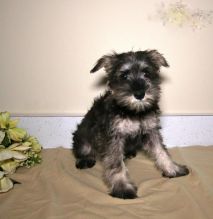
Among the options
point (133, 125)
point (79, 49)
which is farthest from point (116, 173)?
point (79, 49)

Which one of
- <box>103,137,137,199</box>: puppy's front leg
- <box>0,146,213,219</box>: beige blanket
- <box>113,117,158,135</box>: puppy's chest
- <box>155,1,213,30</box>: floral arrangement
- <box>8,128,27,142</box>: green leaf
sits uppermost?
<box>155,1,213,30</box>: floral arrangement

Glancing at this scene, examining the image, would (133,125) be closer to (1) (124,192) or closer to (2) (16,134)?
(1) (124,192)

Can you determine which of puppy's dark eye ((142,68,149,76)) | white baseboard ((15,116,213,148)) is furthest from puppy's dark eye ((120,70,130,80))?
white baseboard ((15,116,213,148))

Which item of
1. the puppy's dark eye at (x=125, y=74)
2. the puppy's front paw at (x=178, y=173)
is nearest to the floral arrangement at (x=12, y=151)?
the puppy's dark eye at (x=125, y=74)

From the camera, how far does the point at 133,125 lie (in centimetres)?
254

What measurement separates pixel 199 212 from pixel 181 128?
126 cm

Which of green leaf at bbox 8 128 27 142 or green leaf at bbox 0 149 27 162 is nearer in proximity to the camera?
green leaf at bbox 0 149 27 162

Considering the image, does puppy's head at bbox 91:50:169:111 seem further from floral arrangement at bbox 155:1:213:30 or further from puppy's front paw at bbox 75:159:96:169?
puppy's front paw at bbox 75:159:96:169

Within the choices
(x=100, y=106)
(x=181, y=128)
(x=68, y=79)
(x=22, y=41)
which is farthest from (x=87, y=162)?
(x=22, y=41)

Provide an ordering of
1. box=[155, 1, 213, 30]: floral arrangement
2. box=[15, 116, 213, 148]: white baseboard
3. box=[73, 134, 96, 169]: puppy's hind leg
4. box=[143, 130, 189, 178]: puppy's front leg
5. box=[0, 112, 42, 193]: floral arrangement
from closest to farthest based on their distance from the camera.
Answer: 1. box=[0, 112, 42, 193]: floral arrangement
2. box=[143, 130, 189, 178]: puppy's front leg
3. box=[73, 134, 96, 169]: puppy's hind leg
4. box=[155, 1, 213, 30]: floral arrangement
5. box=[15, 116, 213, 148]: white baseboard

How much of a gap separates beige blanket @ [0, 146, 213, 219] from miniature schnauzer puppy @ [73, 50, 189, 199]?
4.5 inches

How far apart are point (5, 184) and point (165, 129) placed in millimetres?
1602

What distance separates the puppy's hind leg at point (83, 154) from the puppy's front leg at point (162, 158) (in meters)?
0.52

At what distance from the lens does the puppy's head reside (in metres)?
2.29
